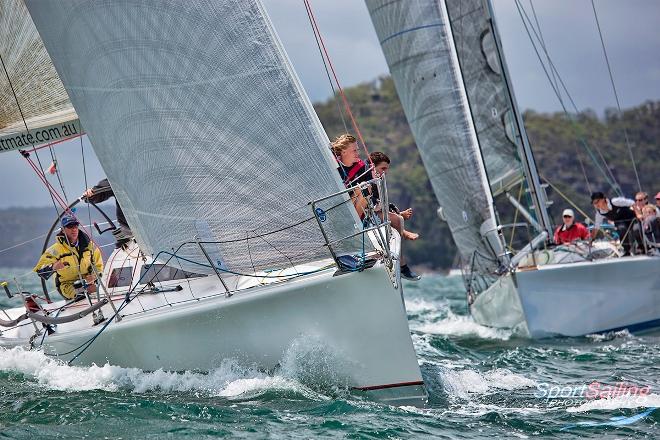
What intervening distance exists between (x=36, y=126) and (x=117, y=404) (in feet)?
12.2

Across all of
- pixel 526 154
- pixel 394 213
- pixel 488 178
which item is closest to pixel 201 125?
pixel 394 213

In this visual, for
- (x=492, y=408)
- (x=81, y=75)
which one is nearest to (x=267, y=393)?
(x=492, y=408)

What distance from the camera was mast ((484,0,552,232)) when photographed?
478 inches

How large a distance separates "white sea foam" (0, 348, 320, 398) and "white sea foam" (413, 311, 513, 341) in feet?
16.5

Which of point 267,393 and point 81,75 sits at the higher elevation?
point 81,75

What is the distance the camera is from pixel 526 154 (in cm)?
1231

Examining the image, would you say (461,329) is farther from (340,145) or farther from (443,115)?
(340,145)

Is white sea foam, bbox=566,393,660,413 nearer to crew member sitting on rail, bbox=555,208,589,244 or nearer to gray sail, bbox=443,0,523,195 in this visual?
gray sail, bbox=443,0,523,195

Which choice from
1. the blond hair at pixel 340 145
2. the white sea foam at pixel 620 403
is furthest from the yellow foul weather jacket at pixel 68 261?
the white sea foam at pixel 620 403

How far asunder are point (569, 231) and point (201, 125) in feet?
25.3

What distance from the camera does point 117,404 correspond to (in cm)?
698

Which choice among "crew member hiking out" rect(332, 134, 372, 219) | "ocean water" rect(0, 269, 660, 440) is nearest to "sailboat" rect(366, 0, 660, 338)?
"ocean water" rect(0, 269, 660, 440)

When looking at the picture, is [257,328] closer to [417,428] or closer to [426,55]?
[417,428]

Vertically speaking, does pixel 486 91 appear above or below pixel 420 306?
above
